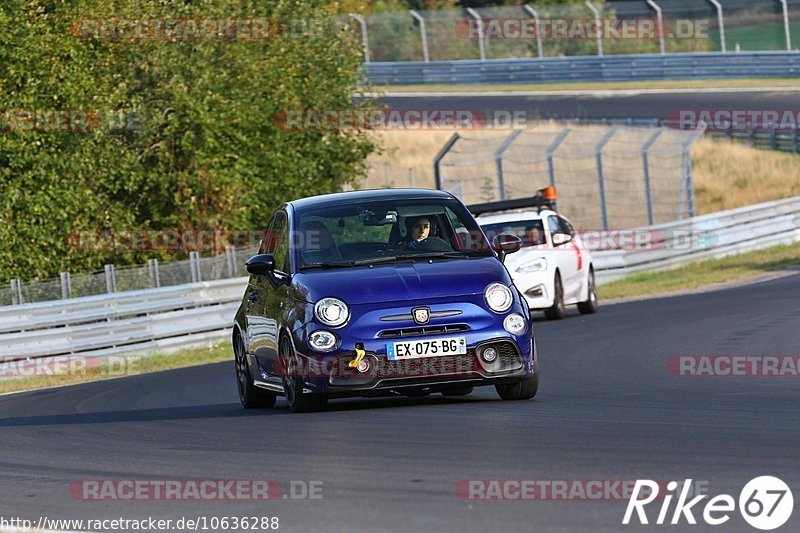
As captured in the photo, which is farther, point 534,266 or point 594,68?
point 594,68

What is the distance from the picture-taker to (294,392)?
35.8ft

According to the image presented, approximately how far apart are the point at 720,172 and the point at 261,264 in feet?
110

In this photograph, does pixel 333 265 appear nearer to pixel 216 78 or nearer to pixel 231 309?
pixel 231 309

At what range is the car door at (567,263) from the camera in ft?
73.2

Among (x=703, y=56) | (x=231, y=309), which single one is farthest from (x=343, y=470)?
(x=703, y=56)

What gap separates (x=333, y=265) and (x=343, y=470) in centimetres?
324

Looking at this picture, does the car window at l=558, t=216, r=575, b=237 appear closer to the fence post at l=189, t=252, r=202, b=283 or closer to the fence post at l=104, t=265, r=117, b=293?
the fence post at l=189, t=252, r=202, b=283

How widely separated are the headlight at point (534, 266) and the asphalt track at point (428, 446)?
22.0ft

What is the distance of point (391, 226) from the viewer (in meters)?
11.4
